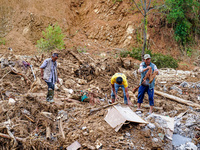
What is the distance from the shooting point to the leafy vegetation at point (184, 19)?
1621 cm

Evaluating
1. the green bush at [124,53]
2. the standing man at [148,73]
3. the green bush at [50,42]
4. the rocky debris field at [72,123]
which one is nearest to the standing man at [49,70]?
the rocky debris field at [72,123]

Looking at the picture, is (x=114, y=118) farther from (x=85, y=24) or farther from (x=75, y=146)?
(x=85, y=24)

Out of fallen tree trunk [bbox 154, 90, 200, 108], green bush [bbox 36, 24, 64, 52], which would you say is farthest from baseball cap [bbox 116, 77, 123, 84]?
green bush [bbox 36, 24, 64, 52]

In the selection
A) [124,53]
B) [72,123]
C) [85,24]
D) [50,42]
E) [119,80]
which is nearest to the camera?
[72,123]

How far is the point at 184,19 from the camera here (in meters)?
17.1

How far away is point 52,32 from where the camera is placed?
12.6m

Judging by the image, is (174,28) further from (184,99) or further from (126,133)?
(126,133)

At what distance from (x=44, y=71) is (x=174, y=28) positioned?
15672 mm

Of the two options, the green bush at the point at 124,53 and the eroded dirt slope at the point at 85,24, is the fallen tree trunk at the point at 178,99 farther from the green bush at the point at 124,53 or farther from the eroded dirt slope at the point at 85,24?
the eroded dirt slope at the point at 85,24

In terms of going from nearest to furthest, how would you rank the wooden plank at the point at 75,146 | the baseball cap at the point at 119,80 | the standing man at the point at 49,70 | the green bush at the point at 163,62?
the wooden plank at the point at 75,146, the baseball cap at the point at 119,80, the standing man at the point at 49,70, the green bush at the point at 163,62

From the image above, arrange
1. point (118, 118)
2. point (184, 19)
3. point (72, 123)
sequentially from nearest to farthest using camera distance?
1. point (118, 118)
2. point (72, 123)
3. point (184, 19)

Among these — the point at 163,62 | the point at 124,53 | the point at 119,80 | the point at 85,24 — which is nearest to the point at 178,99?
the point at 119,80

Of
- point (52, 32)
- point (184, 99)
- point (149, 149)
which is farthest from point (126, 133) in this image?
point (52, 32)

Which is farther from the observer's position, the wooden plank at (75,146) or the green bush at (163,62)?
the green bush at (163,62)
